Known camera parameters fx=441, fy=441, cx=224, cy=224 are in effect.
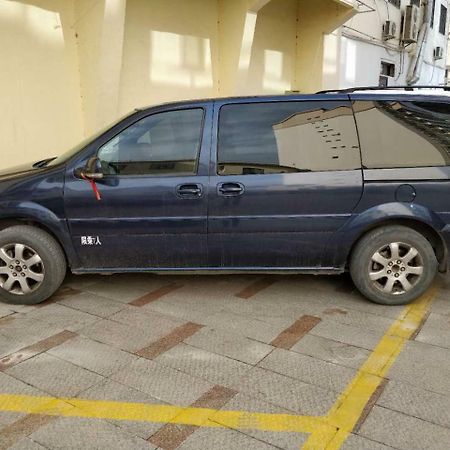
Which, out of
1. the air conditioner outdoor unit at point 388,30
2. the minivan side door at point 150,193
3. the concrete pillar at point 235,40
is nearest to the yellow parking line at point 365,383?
the minivan side door at point 150,193

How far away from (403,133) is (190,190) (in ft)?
5.73

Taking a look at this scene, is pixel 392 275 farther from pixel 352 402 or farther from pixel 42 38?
pixel 42 38

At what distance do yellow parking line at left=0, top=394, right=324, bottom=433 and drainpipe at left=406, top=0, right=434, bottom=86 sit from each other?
15.7 meters

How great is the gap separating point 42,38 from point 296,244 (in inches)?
201

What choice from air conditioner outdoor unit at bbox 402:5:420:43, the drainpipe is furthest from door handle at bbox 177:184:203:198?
the drainpipe

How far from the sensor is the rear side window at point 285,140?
3.46 m

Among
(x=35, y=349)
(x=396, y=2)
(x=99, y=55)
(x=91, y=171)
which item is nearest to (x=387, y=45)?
(x=396, y=2)

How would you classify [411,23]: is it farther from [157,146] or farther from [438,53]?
[157,146]

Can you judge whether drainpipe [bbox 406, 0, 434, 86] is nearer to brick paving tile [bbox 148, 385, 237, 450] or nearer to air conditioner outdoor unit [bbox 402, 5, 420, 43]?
air conditioner outdoor unit [bbox 402, 5, 420, 43]

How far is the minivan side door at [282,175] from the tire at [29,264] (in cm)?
130

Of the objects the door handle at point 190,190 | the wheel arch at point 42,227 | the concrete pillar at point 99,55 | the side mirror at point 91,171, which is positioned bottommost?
the wheel arch at point 42,227

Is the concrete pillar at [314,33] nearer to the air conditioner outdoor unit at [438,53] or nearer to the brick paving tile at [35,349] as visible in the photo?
the air conditioner outdoor unit at [438,53]

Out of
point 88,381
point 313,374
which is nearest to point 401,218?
point 313,374

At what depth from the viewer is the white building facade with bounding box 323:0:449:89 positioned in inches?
469
